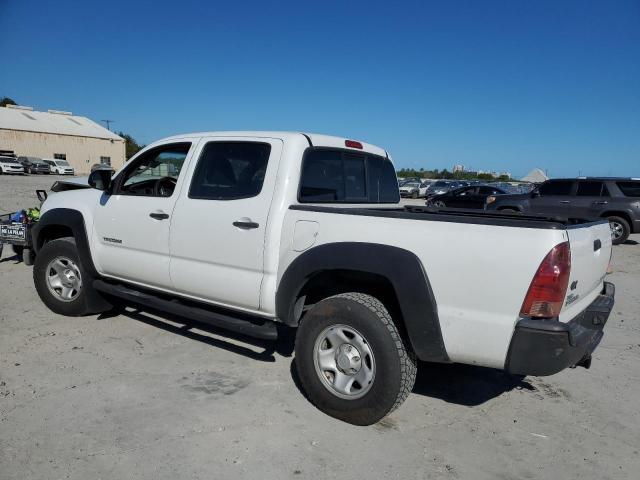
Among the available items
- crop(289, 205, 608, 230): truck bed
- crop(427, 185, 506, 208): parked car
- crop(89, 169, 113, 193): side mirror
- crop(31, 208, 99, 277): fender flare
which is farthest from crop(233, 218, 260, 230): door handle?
crop(427, 185, 506, 208): parked car

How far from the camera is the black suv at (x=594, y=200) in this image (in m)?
12.5

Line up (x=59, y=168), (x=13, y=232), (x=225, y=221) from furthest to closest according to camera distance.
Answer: (x=59, y=168) < (x=13, y=232) < (x=225, y=221)

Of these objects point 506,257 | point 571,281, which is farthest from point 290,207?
point 571,281

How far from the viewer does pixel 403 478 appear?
260 cm

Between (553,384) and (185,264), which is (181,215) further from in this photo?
(553,384)

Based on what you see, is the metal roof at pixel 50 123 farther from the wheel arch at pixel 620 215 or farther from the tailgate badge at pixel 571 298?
the tailgate badge at pixel 571 298

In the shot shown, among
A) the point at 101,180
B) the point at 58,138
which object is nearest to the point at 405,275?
the point at 101,180

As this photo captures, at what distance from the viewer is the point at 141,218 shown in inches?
165

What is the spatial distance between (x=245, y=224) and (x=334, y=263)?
0.80 metres

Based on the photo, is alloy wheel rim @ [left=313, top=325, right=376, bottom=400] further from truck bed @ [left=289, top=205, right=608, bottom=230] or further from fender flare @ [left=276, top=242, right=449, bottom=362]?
truck bed @ [left=289, top=205, right=608, bottom=230]

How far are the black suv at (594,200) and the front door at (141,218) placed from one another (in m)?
11.3

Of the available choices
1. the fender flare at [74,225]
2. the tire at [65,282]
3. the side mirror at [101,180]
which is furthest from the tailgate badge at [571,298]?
the tire at [65,282]

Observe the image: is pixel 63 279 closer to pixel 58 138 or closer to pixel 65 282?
pixel 65 282

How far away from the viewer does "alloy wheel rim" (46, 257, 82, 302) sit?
490 centimetres
